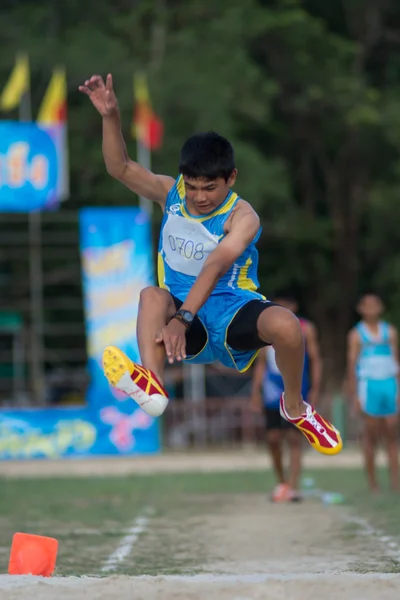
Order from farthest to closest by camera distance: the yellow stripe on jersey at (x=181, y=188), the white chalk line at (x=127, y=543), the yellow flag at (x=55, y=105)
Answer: the yellow flag at (x=55, y=105) → the white chalk line at (x=127, y=543) → the yellow stripe on jersey at (x=181, y=188)

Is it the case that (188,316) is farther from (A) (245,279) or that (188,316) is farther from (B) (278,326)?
(A) (245,279)

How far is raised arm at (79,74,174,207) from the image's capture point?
282 inches

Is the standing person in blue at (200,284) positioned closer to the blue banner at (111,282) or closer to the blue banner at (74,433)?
the blue banner at (111,282)

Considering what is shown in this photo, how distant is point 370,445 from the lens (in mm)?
13680

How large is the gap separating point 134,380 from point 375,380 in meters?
7.66

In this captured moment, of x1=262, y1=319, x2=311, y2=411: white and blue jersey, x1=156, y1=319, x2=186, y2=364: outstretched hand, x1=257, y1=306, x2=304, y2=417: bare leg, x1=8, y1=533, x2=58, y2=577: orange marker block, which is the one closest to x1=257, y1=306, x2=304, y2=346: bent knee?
x1=257, y1=306, x2=304, y2=417: bare leg

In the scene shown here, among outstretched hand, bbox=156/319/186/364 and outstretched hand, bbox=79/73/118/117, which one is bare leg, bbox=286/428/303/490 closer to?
outstretched hand, bbox=79/73/118/117

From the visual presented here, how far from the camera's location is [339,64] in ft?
108

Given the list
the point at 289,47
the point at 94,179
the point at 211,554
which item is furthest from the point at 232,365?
the point at 289,47

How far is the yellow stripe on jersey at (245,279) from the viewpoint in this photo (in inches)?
280

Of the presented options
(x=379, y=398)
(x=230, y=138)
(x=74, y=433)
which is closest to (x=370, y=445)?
(x=379, y=398)

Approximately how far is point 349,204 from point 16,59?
33.0 ft

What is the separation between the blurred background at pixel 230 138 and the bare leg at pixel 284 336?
18361mm

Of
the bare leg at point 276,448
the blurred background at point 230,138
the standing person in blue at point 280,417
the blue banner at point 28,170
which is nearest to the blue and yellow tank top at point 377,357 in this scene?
the standing person in blue at point 280,417
